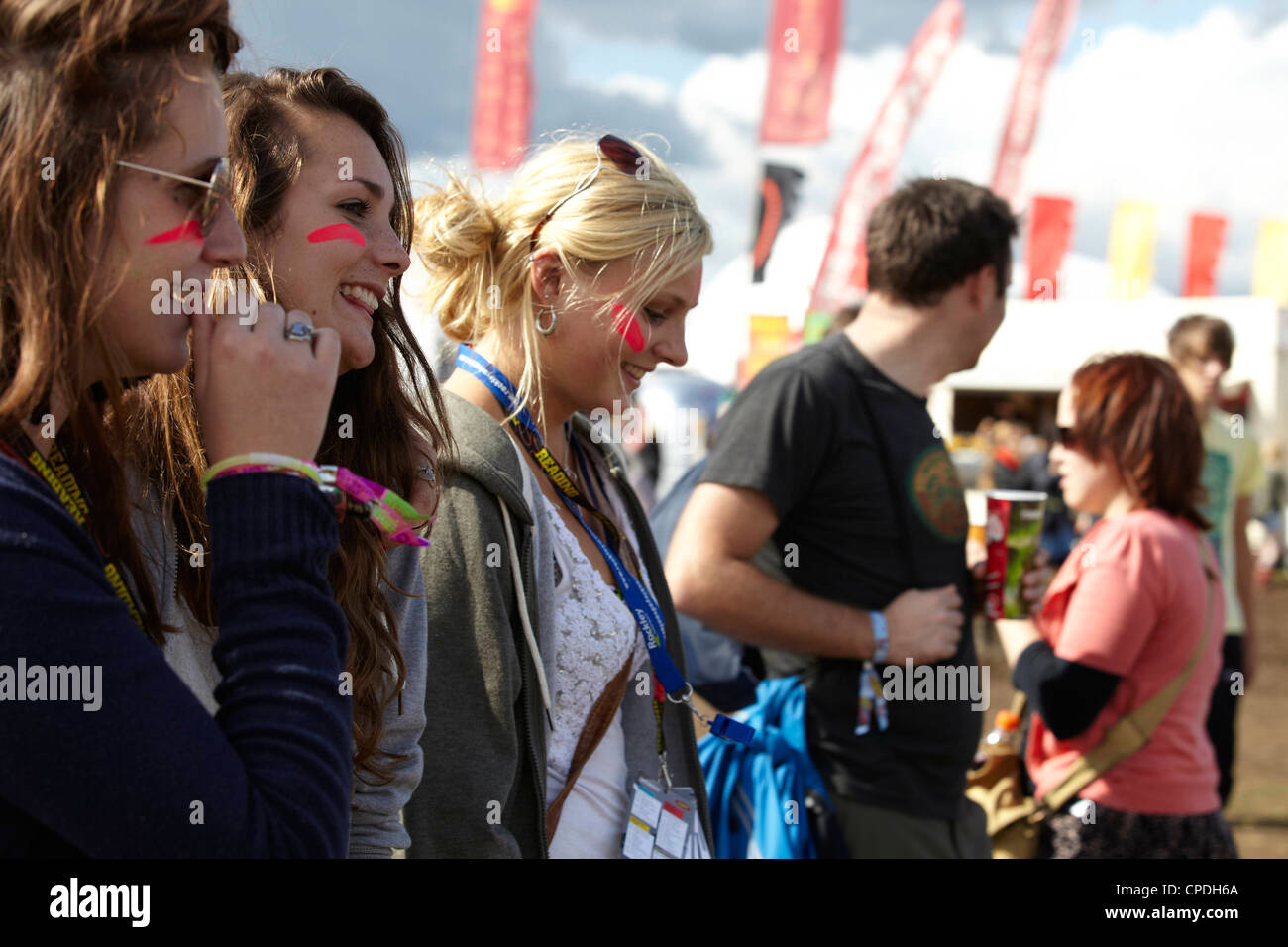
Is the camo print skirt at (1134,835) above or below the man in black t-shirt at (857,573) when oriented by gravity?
below

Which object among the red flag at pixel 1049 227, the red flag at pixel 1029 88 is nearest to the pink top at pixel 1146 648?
the red flag at pixel 1029 88

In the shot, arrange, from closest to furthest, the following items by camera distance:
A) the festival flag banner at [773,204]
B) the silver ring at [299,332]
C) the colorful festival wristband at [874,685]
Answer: the silver ring at [299,332]
the colorful festival wristband at [874,685]
the festival flag banner at [773,204]

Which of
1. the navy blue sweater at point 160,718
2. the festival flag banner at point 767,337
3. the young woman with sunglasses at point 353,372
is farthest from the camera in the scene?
the festival flag banner at point 767,337

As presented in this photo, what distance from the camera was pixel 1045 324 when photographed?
69.0 feet

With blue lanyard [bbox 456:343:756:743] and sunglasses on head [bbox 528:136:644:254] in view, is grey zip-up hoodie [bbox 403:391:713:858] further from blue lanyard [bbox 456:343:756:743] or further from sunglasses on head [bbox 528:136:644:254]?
sunglasses on head [bbox 528:136:644:254]

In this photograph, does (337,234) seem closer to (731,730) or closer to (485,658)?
(485,658)

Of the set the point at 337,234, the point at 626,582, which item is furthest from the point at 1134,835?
the point at 337,234

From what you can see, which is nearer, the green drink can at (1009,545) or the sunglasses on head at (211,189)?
the sunglasses on head at (211,189)

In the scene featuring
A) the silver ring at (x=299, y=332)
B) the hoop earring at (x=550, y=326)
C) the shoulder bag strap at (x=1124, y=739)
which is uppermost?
the hoop earring at (x=550, y=326)

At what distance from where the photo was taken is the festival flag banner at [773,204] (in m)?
13.1

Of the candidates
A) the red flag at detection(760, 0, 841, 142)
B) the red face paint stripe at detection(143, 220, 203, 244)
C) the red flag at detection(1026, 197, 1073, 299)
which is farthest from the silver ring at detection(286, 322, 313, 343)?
the red flag at detection(1026, 197, 1073, 299)

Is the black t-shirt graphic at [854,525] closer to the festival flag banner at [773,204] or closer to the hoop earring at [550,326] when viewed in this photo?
the hoop earring at [550,326]

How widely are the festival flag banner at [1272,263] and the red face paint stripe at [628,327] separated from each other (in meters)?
22.2
